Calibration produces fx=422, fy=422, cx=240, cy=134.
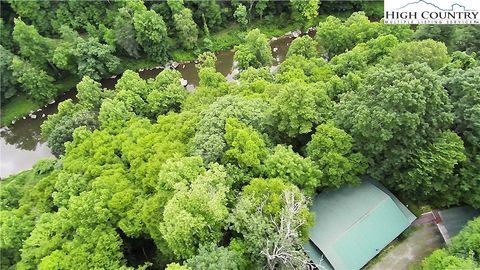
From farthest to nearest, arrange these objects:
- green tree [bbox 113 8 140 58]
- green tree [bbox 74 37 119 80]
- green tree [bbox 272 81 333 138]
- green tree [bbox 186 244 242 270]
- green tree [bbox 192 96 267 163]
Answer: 1. green tree [bbox 113 8 140 58]
2. green tree [bbox 74 37 119 80]
3. green tree [bbox 272 81 333 138]
4. green tree [bbox 192 96 267 163]
5. green tree [bbox 186 244 242 270]

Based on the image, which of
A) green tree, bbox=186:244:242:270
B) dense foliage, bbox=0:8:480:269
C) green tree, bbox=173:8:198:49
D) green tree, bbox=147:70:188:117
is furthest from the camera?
green tree, bbox=173:8:198:49

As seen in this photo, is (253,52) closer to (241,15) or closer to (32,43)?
(241,15)

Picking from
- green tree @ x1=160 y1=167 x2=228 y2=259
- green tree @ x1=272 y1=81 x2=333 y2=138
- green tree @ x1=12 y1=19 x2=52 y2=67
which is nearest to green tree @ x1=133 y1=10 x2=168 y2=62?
green tree @ x1=12 y1=19 x2=52 y2=67

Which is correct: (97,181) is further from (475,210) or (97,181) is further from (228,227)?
(475,210)

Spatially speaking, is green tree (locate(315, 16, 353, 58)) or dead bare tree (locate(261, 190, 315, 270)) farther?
green tree (locate(315, 16, 353, 58))

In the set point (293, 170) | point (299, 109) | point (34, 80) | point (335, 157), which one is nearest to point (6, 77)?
point (34, 80)

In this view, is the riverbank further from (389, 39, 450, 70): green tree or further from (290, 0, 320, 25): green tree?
(389, 39, 450, 70): green tree

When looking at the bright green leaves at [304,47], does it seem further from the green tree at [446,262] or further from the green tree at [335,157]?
the green tree at [446,262]

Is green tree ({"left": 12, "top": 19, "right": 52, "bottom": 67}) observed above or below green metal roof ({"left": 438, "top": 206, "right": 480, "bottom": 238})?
above
